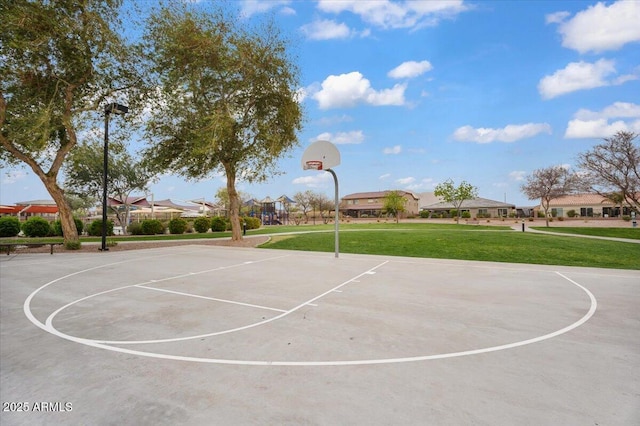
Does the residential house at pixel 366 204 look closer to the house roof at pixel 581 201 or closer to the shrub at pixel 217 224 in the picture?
the house roof at pixel 581 201

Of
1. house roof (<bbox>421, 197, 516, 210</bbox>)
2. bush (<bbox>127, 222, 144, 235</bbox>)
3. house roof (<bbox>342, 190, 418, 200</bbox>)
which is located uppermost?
house roof (<bbox>342, 190, 418, 200</bbox>)

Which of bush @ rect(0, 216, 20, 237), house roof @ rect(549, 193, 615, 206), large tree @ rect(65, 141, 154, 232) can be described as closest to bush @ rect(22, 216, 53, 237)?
bush @ rect(0, 216, 20, 237)

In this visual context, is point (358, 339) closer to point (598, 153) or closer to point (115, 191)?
point (115, 191)

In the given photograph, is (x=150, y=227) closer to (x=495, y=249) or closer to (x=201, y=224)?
(x=201, y=224)

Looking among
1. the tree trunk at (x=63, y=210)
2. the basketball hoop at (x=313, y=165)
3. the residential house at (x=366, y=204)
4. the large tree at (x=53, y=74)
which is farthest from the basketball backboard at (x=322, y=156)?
the residential house at (x=366, y=204)

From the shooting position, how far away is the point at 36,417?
2828 mm

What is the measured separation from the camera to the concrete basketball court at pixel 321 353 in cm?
289

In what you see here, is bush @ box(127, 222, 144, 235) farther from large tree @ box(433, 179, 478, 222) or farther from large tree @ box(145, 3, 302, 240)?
large tree @ box(433, 179, 478, 222)

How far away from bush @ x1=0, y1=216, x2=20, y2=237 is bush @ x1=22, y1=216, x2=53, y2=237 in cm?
50

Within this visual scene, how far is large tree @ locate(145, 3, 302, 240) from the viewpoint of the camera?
677 inches

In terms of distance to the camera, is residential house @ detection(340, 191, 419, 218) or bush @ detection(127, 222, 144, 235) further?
residential house @ detection(340, 191, 419, 218)

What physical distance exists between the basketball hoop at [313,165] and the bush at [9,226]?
2337cm

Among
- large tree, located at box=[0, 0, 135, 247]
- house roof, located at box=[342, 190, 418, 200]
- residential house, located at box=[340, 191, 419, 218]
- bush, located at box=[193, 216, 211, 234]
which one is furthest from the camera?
house roof, located at box=[342, 190, 418, 200]

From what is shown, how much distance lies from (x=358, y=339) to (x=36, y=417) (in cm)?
350
